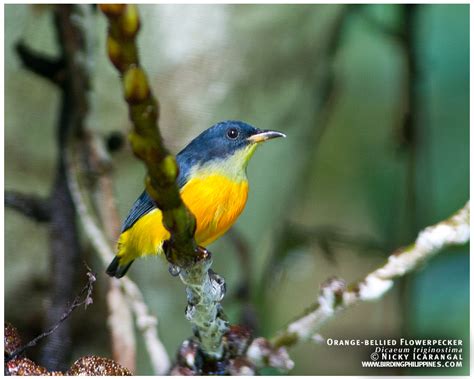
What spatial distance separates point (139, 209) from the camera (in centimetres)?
125

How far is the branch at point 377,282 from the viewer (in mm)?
1300

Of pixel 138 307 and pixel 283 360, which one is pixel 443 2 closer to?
pixel 283 360

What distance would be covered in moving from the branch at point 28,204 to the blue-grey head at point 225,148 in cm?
37

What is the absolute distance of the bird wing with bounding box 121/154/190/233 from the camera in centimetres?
119

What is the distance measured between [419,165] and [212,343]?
0.68m

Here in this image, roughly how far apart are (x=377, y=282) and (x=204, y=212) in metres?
0.39

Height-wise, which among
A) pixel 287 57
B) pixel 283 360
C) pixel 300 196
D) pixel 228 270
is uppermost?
pixel 287 57

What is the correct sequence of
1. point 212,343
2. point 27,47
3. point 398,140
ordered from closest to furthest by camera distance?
point 212,343 → point 27,47 → point 398,140

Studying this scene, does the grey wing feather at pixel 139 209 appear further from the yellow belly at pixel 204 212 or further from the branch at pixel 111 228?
the branch at pixel 111 228

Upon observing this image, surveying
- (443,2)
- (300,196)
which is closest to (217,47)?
(300,196)

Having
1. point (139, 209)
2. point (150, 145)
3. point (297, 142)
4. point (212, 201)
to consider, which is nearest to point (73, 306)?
point (139, 209)

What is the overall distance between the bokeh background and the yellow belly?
0.20 meters

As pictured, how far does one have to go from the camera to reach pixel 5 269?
55.4 inches

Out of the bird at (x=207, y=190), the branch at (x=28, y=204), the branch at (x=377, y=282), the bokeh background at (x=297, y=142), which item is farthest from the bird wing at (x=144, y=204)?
the branch at (x=377, y=282)
